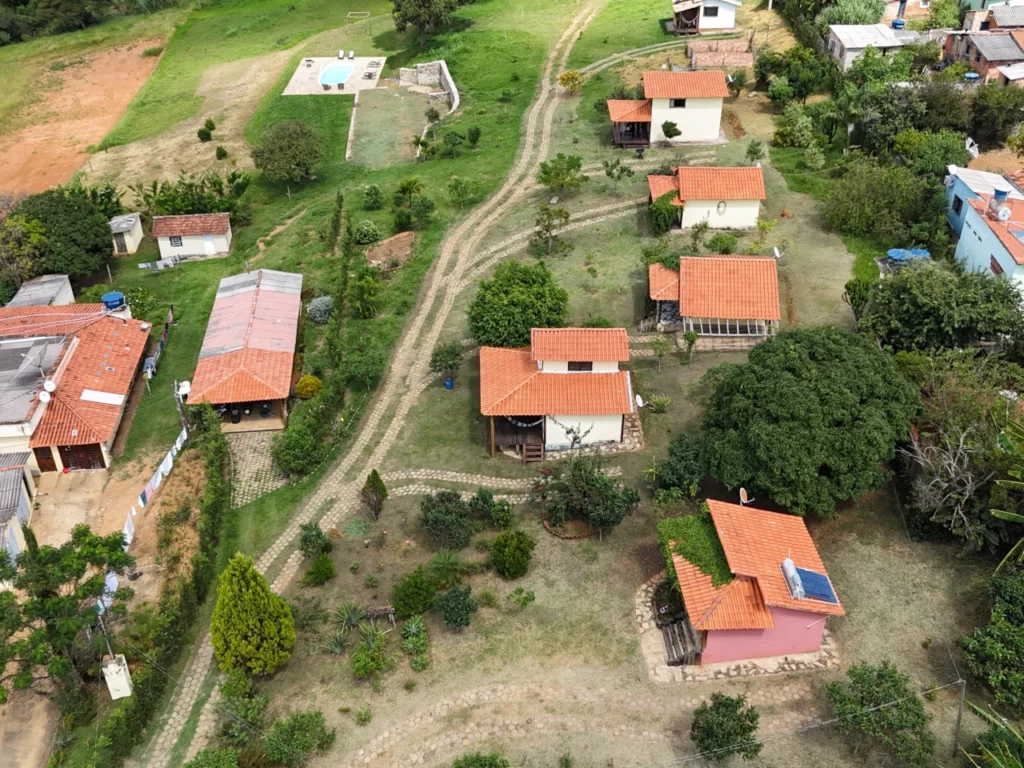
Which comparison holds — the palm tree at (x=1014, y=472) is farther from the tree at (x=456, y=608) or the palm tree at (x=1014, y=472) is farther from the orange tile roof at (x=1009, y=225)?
the tree at (x=456, y=608)

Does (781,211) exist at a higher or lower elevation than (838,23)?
lower

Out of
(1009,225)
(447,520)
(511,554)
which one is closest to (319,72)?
(1009,225)

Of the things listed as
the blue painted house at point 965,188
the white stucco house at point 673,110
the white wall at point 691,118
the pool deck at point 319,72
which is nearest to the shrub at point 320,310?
the white stucco house at point 673,110

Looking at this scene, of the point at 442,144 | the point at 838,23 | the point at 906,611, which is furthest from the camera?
the point at 838,23

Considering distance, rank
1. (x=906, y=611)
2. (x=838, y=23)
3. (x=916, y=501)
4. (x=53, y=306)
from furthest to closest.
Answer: (x=838, y=23) < (x=53, y=306) < (x=916, y=501) < (x=906, y=611)

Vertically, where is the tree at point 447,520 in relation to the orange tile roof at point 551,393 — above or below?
below

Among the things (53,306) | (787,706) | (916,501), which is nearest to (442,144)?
(53,306)

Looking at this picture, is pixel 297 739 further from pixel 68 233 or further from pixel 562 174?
pixel 562 174

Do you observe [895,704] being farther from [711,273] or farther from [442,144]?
[442,144]
